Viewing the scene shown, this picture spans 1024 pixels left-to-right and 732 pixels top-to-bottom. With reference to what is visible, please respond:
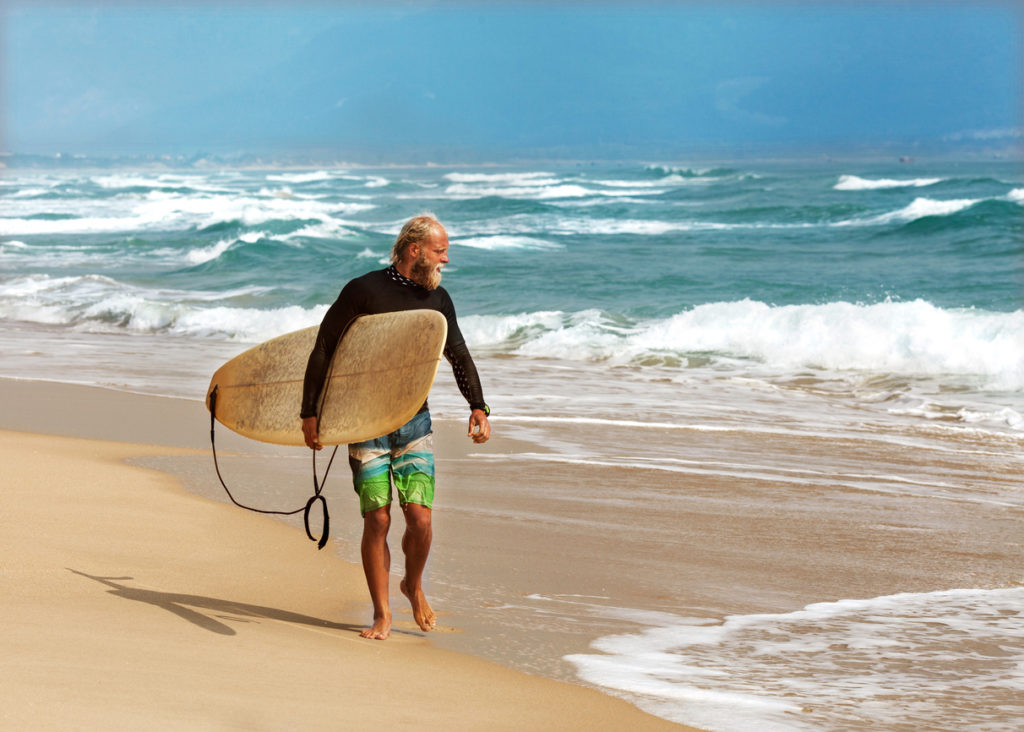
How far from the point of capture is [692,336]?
1423 centimetres

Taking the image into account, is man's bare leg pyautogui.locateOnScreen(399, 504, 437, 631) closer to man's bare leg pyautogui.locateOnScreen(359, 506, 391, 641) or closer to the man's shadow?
man's bare leg pyautogui.locateOnScreen(359, 506, 391, 641)

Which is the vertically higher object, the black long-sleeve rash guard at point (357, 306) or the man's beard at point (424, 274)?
the man's beard at point (424, 274)

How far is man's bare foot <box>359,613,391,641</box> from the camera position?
3893 millimetres

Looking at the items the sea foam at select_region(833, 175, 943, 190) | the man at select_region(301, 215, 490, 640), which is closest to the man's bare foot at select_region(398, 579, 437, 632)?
the man at select_region(301, 215, 490, 640)

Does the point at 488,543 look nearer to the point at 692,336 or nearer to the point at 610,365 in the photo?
the point at 610,365

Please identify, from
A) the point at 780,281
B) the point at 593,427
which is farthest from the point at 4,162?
the point at 593,427

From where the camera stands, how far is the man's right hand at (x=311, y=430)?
3.99m

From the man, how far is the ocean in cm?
59

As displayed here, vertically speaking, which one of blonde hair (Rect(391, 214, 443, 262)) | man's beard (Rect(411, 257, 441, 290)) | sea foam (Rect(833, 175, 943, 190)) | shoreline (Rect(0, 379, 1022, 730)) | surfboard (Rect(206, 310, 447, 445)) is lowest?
shoreline (Rect(0, 379, 1022, 730))

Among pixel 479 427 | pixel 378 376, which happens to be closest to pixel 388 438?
pixel 378 376

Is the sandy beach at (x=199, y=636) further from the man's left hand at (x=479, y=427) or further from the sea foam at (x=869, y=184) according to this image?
the sea foam at (x=869, y=184)

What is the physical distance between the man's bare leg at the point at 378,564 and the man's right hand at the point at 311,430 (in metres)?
0.31

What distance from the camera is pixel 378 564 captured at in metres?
3.97

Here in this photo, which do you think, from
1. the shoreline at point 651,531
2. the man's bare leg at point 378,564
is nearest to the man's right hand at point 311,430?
the man's bare leg at point 378,564
